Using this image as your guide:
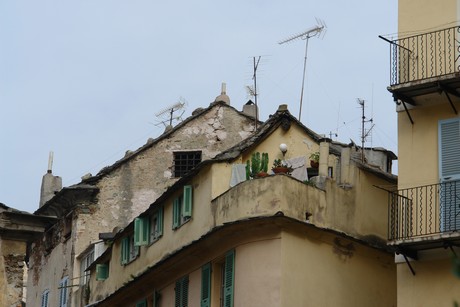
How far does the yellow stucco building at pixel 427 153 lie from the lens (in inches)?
1149

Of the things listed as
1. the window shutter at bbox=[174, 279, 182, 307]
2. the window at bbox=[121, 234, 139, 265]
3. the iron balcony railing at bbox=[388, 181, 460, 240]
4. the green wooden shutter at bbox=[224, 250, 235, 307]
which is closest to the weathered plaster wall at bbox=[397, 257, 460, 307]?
the iron balcony railing at bbox=[388, 181, 460, 240]

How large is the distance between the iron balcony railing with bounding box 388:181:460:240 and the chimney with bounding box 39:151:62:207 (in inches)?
1056

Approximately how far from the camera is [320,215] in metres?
33.9

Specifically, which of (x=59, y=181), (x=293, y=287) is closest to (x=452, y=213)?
(x=293, y=287)

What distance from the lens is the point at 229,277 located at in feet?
112

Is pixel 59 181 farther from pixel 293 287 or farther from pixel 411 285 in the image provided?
pixel 411 285

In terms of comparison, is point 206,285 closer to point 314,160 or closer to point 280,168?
point 280,168

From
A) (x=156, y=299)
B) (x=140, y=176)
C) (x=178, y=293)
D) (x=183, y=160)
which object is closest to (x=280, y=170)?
(x=178, y=293)

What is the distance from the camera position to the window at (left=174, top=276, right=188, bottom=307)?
37.0m

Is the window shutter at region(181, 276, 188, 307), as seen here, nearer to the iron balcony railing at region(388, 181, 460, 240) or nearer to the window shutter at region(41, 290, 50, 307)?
the iron balcony railing at region(388, 181, 460, 240)

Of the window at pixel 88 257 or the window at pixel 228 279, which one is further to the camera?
the window at pixel 88 257

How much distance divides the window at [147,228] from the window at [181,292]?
6.78 feet

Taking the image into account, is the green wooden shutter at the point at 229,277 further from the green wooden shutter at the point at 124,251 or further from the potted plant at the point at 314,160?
the green wooden shutter at the point at 124,251

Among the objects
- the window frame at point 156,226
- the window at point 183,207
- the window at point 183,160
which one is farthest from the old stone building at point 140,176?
the window at point 183,207
